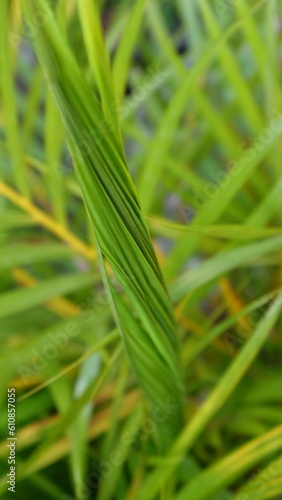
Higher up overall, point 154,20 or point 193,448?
point 154,20

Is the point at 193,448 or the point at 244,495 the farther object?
the point at 193,448

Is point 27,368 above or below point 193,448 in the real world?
above

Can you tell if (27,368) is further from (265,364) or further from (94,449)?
(265,364)

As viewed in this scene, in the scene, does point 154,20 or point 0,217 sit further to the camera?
point 154,20

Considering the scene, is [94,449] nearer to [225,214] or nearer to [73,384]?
[73,384]

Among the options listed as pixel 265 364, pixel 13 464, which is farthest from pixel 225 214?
pixel 13 464

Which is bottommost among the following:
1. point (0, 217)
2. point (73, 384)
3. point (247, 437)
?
point (247, 437)

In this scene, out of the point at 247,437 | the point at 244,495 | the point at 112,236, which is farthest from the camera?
the point at 247,437

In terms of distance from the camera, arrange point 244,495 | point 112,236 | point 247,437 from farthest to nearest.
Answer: point 247,437
point 244,495
point 112,236

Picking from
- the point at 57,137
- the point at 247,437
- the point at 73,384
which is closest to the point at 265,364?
the point at 247,437
